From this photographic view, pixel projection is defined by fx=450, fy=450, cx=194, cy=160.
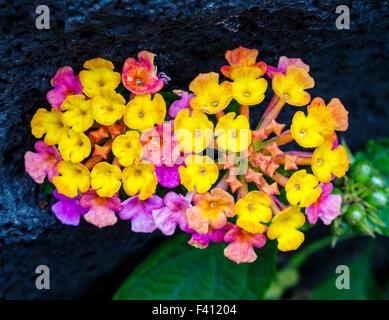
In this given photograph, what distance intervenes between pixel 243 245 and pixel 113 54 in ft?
1.87

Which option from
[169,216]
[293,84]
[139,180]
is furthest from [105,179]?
[293,84]

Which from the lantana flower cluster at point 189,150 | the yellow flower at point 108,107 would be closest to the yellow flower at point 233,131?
the lantana flower cluster at point 189,150

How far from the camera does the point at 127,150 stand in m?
1.05

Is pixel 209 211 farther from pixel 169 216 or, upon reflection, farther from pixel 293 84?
pixel 293 84

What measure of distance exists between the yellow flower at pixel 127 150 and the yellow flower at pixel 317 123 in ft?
1.19

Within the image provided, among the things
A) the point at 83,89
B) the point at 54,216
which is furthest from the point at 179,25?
the point at 54,216

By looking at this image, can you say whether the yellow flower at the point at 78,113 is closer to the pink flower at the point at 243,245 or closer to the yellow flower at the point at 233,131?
the yellow flower at the point at 233,131

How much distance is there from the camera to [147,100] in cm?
104

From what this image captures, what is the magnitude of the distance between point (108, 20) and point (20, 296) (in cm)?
96

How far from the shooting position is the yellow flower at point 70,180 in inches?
42.4

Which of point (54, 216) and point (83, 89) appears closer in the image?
point (83, 89)

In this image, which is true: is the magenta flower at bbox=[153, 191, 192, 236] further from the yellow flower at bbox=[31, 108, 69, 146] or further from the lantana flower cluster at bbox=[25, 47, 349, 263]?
the yellow flower at bbox=[31, 108, 69, 146]
